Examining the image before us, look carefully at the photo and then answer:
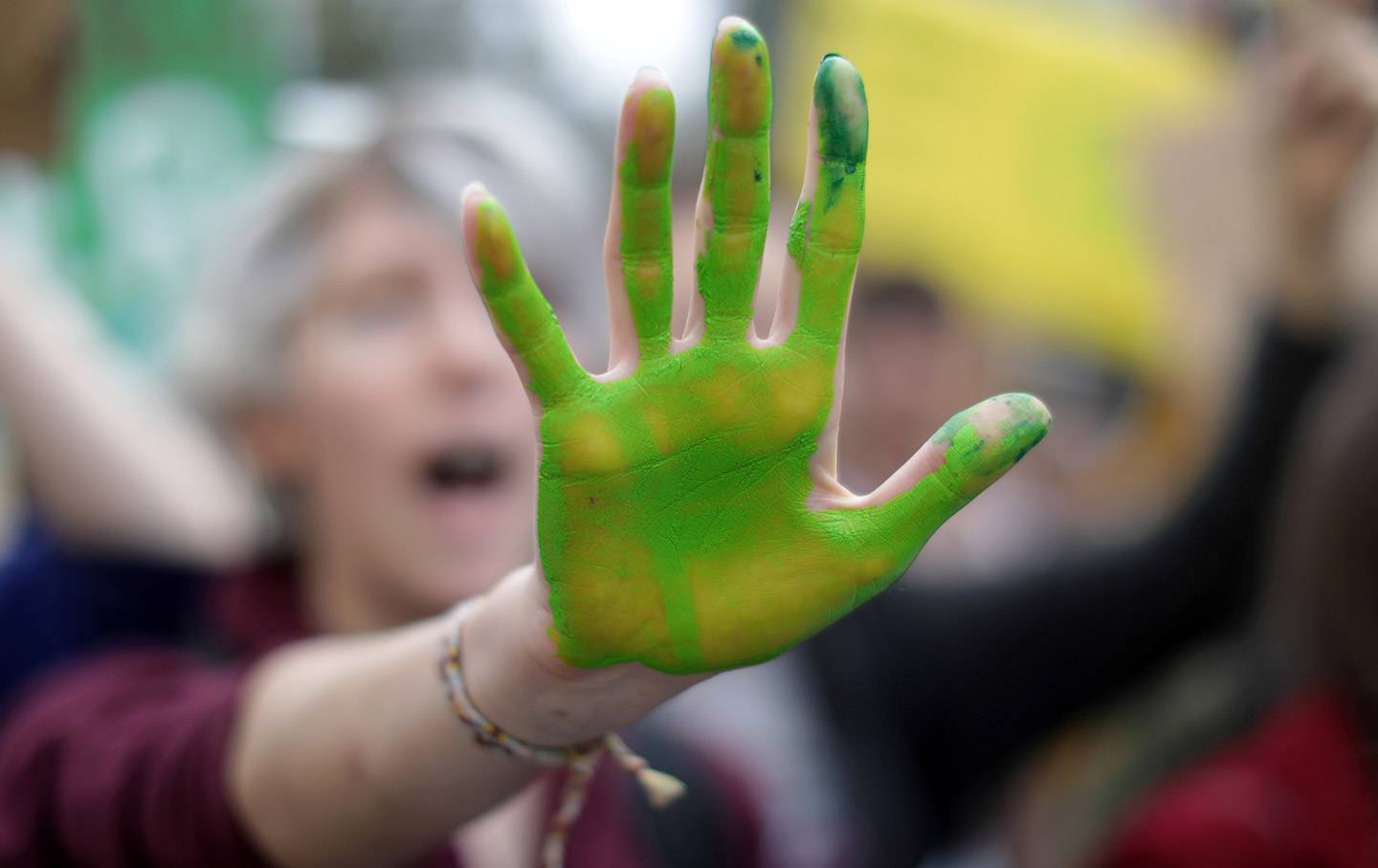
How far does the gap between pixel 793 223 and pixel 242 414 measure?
1331 millimetres

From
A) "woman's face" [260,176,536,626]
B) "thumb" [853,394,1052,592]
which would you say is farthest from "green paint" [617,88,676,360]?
"woman's face" [260,176,536,626]

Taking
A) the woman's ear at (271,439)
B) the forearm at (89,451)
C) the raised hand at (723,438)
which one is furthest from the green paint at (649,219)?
the forearm at (89,451)

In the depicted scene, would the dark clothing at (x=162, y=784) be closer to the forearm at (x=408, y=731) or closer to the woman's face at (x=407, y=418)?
the forearm at (x=408, y=731)

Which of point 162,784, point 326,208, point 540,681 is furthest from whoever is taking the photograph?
point 326,208

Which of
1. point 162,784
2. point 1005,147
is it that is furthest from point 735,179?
point 1005,147

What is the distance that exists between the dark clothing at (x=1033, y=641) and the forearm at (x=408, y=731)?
A: 1.28 m

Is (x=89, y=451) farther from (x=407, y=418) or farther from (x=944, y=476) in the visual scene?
(x=944, y=476)

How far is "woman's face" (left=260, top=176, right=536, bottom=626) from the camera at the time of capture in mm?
1613

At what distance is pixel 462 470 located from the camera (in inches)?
65.2

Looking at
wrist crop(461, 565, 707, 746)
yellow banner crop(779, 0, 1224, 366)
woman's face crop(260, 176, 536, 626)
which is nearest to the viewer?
wrist crop(461, 565, 707, 746)

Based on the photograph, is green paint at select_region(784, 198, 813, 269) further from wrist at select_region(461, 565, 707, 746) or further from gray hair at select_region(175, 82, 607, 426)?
gray hair at select_region(175, 82, 607, 426)

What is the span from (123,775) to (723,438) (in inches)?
33.2

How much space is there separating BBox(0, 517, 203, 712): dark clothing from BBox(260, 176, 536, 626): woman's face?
467 millimetres

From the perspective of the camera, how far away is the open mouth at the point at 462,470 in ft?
5.37
